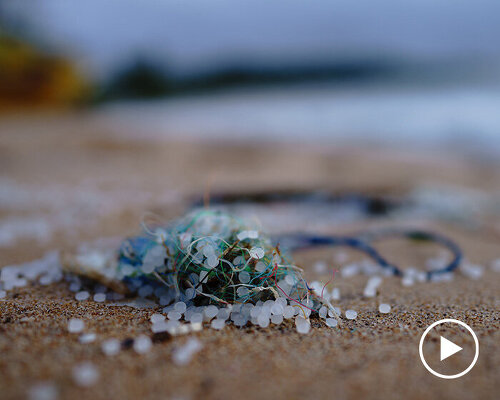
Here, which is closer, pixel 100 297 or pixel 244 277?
pixel 244 277

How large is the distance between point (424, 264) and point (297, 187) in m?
1.25

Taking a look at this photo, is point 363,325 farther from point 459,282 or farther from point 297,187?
point 297,187

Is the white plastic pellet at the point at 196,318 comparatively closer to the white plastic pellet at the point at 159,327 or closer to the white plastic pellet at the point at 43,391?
the white plastic pellet at the point at 159,327

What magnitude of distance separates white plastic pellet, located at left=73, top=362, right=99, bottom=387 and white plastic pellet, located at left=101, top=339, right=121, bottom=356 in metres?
0.05

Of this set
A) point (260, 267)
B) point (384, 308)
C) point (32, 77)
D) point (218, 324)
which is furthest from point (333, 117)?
point (218, 324)

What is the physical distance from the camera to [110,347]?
79 centimetres

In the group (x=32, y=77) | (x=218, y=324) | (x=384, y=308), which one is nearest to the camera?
(x=218, y=324)

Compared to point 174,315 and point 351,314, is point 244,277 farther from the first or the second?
point 351,314

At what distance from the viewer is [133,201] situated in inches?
96.7

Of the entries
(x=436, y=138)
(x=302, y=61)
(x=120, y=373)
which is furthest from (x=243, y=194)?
(x=302, y=61)

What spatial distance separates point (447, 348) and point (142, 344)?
71 cm

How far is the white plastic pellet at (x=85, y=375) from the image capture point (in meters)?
0.69

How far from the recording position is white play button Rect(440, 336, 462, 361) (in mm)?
812

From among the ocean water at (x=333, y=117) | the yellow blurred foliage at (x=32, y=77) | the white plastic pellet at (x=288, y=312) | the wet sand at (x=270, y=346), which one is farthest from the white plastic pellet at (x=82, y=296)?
the yellow blurred foliage at (x=32, y=77)
